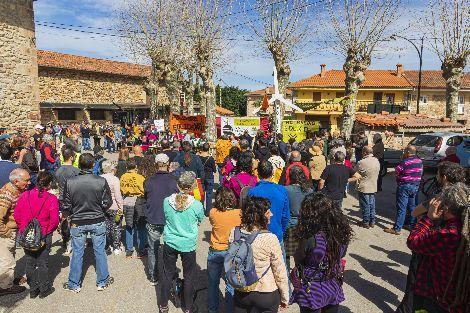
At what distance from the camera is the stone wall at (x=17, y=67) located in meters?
17.2

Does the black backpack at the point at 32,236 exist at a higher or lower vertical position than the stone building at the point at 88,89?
lower

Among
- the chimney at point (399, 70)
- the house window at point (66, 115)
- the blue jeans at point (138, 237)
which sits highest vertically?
the chimney at point (399, 70)

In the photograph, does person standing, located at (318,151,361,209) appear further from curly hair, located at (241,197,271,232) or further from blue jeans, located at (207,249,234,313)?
curly hair, located at (241,197,271,232)

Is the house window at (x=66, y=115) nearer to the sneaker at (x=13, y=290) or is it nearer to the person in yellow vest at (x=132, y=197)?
the person in yellow vest at (x=132, y=197)

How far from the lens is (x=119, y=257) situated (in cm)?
598

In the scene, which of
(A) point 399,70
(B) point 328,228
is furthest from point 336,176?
(A) point 399,70

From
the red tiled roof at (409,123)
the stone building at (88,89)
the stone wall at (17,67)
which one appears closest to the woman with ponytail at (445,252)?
the red tiled roof at (409,123)

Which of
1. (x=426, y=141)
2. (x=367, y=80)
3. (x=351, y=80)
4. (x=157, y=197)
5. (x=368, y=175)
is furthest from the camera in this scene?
(x=367, y=80)

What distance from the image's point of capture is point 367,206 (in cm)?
734

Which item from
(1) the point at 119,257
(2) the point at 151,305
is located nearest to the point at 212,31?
(1) the point at 119,257

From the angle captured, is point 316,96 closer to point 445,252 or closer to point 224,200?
point 224,200

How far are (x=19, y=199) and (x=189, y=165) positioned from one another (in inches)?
129

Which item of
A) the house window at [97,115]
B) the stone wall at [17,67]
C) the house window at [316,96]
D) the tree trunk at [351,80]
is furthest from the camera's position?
the house window at [316,96]

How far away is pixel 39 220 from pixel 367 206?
20.3 feet
